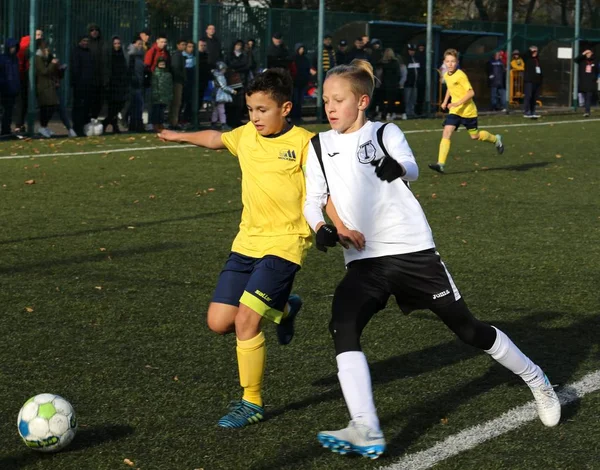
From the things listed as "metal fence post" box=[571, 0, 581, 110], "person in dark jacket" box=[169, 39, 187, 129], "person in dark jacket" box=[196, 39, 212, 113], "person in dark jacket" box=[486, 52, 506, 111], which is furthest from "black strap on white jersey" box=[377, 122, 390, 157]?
"metal fence post" box=[571, 0, 581, 110]

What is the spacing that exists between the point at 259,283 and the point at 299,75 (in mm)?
20469

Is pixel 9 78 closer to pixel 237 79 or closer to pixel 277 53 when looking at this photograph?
pixel 237 79

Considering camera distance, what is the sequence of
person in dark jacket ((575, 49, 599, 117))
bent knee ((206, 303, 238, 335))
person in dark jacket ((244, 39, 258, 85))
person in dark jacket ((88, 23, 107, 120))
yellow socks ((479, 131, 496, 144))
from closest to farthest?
bent knee ((206, 303, 238, 335)) < yellow socks ((479, 131, 496, 144)) < person in dark jacket ((88, 23, 107, 120)) < person in dark jacket ((244, 39, 258, 85)) < person in dark jacket ((575, 49, 599, 117))

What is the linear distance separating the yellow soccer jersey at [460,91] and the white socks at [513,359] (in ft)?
36.4

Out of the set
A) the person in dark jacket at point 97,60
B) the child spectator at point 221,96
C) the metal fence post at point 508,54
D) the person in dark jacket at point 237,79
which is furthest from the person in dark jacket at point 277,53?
the metal fence post at point 508,54

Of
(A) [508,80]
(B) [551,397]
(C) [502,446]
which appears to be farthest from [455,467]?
(A) [508,80]

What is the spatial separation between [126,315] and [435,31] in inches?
942

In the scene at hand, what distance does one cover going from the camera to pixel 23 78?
20.4 meters

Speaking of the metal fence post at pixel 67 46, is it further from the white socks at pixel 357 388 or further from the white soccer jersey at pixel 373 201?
the white socks at pixel 357 388

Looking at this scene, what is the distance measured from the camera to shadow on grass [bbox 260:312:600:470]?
482 cm

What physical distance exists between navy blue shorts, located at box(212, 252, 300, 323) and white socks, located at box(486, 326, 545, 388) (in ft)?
3.20

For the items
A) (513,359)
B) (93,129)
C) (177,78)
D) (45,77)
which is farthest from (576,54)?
(513,359)

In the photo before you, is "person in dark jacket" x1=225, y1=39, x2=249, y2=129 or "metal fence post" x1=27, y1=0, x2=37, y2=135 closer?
"metal fence post" x1=27, y1=0, x2=37, y2=135

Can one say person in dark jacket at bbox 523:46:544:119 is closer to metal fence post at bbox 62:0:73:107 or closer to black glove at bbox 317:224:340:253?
metal fence post at bbox 62:0:73:107
